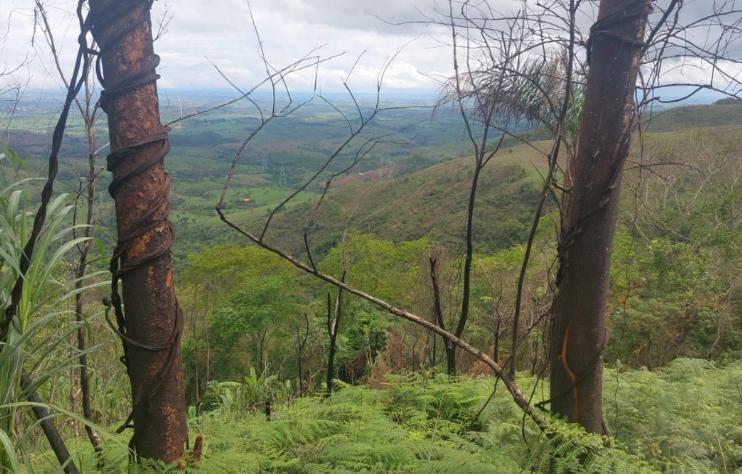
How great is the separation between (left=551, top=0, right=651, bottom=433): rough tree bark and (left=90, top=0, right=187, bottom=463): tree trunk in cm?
116

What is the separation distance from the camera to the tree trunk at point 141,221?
133cm

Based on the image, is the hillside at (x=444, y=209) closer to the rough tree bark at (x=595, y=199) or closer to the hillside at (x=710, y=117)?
the hillside at (x=710, y=117)

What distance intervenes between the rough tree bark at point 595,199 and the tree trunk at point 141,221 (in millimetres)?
1158

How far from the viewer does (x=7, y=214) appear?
1377 millimetres

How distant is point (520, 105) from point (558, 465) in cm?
154

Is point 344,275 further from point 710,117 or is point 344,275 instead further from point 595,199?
point 710,117

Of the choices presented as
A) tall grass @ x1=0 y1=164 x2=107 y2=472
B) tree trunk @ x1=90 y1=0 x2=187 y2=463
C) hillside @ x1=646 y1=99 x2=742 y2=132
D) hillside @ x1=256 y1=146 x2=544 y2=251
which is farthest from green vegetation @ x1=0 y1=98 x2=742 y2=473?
hillside @ x1=646 y1=99 x2=742 y2=132

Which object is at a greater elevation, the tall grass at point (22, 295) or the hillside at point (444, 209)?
the tall grass at point (22, 295)

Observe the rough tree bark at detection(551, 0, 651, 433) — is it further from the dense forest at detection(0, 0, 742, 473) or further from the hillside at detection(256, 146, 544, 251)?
the hillside at detection(256, 146, 544, 251)

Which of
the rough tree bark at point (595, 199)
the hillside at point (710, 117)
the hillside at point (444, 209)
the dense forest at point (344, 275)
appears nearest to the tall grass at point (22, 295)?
the dense forest at point (344, 275)

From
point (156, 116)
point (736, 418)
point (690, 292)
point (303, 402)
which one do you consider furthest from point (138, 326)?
point (690, 292)

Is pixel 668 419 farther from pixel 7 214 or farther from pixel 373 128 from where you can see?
pixel 7 214

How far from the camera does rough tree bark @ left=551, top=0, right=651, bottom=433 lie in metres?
1.43

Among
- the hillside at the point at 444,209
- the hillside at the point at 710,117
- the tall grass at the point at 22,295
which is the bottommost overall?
the hillside at the point at 444,209
